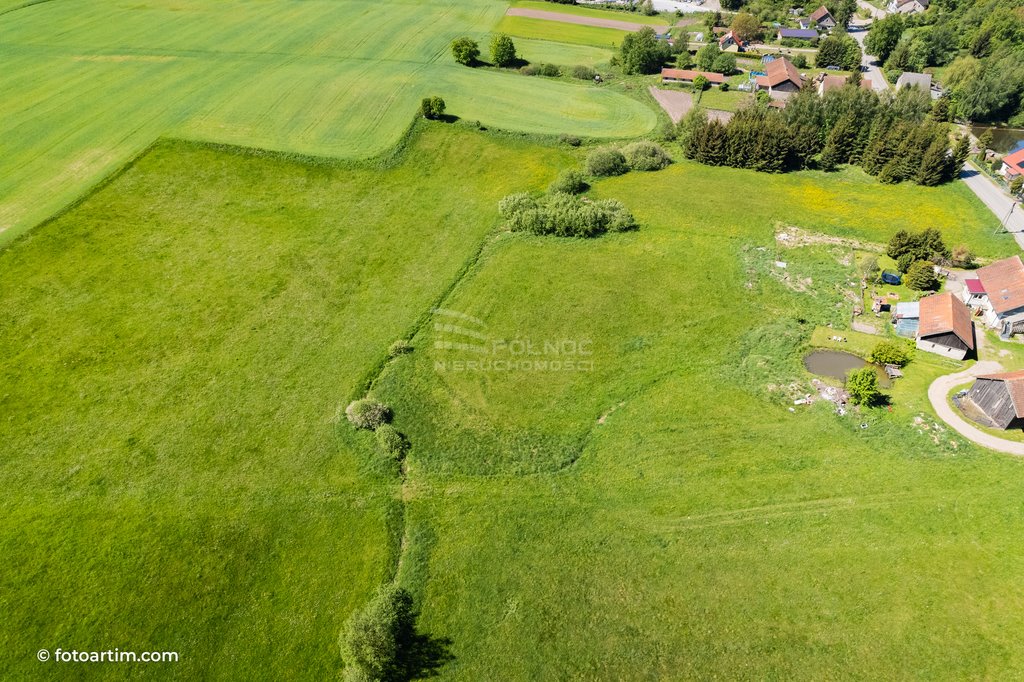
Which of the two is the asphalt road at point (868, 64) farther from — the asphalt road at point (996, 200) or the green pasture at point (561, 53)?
the green pasture at point (561, 53)

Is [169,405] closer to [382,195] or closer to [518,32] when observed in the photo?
[382,195]

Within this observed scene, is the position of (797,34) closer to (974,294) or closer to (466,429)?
(974,294)

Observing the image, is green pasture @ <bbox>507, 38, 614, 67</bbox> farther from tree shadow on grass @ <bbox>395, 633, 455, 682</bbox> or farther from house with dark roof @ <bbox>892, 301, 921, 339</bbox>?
tree shadow on grass @ <bbox>395, 633, 455, 682</bbox>

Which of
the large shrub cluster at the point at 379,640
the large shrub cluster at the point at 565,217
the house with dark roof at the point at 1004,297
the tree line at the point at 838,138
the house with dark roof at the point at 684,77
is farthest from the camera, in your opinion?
the house with dark roof at the point at 684,77

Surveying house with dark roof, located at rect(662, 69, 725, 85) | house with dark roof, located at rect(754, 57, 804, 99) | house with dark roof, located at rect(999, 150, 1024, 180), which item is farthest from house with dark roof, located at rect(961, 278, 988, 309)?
house with dark roof, located at rect(662, 69, 725, 85)

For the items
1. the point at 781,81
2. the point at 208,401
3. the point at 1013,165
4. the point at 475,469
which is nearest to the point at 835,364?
the point at 475,469

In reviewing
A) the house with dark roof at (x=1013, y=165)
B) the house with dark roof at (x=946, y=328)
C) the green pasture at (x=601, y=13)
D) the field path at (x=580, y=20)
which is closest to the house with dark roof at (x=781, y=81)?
the house with dark roof at (x=1013, y=165)

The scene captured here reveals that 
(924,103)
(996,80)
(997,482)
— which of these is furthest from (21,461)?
(996,80)
